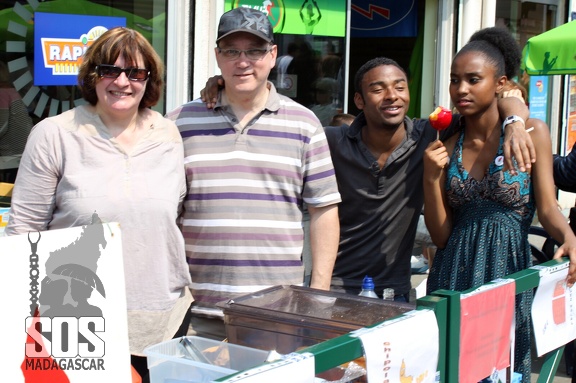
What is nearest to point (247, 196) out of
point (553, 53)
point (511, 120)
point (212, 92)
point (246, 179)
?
point (246, 179)

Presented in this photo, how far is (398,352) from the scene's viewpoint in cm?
234

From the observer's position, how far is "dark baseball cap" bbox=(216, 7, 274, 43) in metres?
3.08

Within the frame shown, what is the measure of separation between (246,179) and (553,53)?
191 inches

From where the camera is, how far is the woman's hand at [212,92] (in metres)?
3.23

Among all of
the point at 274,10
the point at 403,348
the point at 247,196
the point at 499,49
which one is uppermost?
the point at 274,10

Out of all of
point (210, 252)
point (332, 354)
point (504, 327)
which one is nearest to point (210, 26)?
point (210, 252)

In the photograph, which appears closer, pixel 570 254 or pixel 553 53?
pixel 570 254

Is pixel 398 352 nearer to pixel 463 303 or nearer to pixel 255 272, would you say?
pixel 463 303

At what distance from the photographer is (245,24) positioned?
3076 millimetres

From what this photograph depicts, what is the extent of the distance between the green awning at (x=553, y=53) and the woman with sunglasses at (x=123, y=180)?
4.95 m

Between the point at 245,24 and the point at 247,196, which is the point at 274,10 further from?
the point at 247,196

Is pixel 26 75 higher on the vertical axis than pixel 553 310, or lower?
higher

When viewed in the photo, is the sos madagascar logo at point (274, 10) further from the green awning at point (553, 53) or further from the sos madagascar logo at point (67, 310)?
the sos madagascar logo at point (67, 310)

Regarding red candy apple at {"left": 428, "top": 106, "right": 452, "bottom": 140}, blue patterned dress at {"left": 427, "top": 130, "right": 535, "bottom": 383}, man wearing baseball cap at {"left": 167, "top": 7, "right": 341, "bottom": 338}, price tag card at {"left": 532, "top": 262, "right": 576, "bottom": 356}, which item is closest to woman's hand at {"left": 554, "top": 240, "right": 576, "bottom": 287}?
price tag card at {"left": 532, "top": 262, "right": 576, "bottom": 356}
